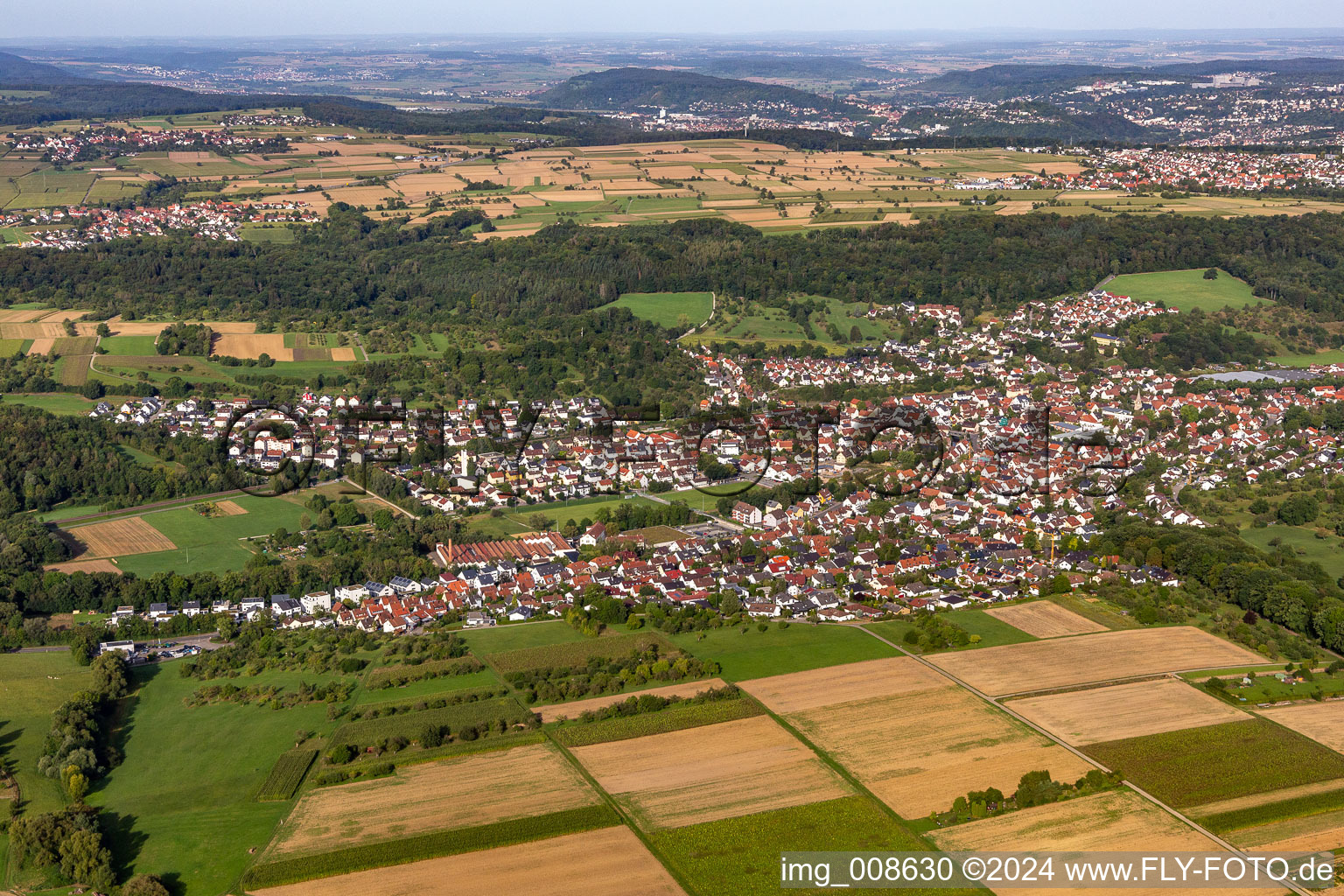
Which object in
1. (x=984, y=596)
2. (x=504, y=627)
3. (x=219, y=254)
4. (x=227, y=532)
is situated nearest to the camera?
(x=504, y=627)

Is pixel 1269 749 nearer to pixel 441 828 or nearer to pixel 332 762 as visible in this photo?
pixel 441 828

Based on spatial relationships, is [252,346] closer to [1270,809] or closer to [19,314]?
[19,314]

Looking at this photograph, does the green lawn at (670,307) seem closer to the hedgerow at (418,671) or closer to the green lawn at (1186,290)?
the green lawn at (1186,290)

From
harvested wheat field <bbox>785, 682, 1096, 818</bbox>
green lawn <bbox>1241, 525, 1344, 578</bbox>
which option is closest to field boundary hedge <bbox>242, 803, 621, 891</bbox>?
harvested wheat field <bbox>785, 682, 1096, 818</bbox>

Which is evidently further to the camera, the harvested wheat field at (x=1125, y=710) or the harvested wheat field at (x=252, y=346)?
the harvested wheat field at (x=252, y=346)

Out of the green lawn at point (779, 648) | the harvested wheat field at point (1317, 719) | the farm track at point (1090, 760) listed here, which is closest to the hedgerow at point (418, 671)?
the green lawn at point (779, 648)

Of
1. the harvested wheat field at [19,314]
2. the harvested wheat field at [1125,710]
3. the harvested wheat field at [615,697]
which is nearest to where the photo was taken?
the harvested wheat field at [1125,710]

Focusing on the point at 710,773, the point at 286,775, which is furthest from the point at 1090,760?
the point at 286,775

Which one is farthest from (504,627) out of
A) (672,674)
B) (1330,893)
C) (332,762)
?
(1330,893)
